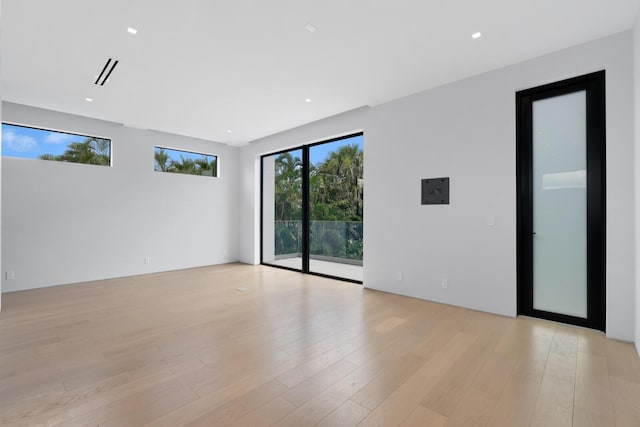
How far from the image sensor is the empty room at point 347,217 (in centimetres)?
206

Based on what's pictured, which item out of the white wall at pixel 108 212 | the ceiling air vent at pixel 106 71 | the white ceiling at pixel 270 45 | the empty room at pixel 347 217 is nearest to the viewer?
the empty room at pixel 347 217

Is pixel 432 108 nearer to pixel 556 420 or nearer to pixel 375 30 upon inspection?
pixel 375 30

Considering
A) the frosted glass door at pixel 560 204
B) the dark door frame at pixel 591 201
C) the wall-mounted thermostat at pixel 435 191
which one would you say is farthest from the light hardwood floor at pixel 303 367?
the wall-mounted thermostat at pixel 435 191

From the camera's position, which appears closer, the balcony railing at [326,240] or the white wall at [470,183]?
the white wall at [470,183]

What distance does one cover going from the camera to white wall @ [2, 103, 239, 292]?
15.5ft

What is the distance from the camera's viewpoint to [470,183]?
378cm

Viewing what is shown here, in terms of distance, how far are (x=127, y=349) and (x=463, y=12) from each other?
4.14 meters

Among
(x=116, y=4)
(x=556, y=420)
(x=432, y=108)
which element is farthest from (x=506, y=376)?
(x=116, y=4)

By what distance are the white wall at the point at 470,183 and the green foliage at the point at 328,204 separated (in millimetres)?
500

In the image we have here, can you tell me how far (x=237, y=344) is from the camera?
274 centimetres

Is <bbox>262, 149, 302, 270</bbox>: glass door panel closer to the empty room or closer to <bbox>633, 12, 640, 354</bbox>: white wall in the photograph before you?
the empty room

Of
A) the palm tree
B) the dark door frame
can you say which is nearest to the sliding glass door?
the palm tree

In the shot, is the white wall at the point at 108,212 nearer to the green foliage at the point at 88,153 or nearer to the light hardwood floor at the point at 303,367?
the green foliage at the point at 88,153

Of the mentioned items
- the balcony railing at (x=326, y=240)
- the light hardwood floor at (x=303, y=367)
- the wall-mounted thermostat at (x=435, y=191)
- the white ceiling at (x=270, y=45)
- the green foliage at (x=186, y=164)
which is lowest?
the light hardwood floor at (x=303, y=367)
